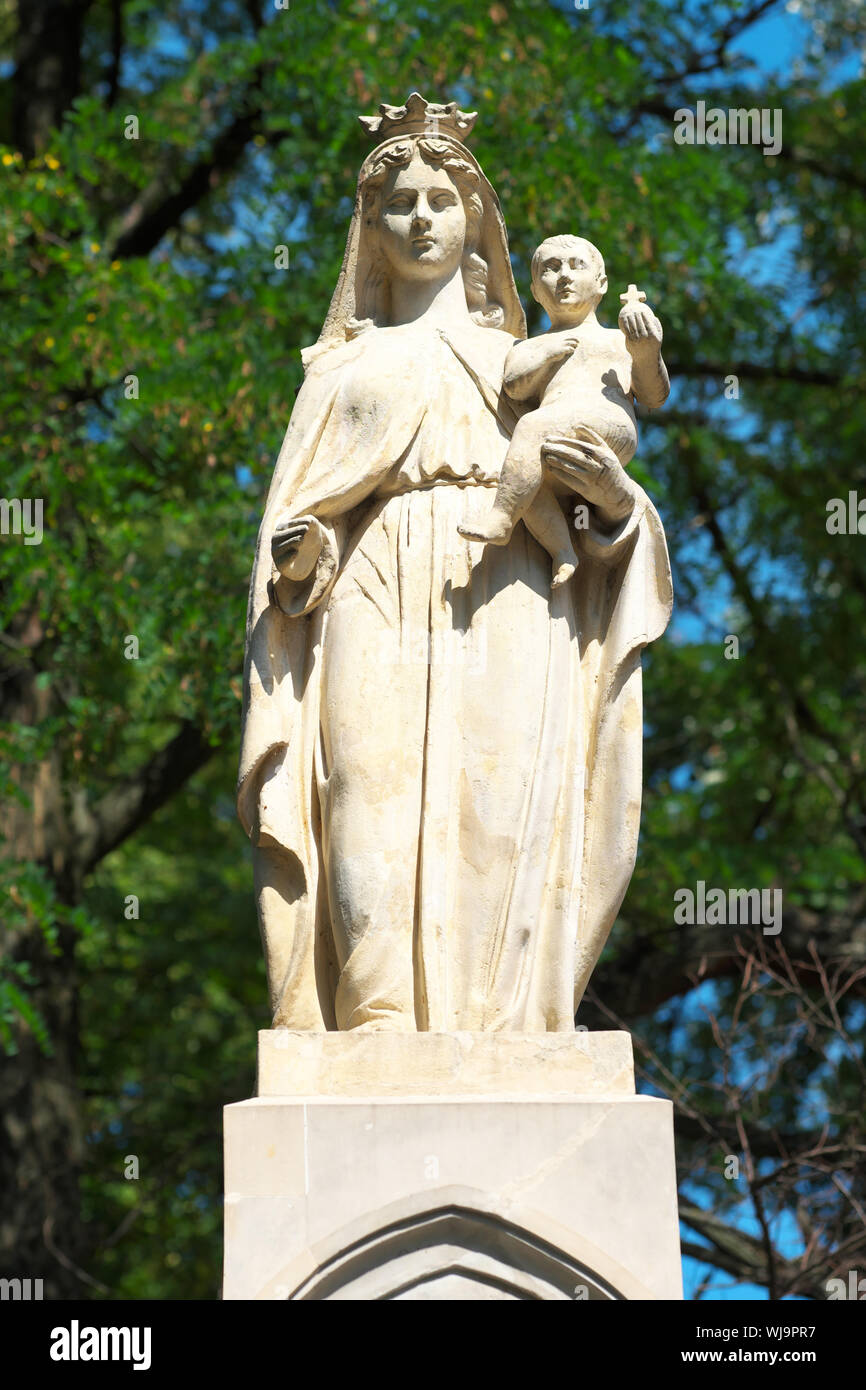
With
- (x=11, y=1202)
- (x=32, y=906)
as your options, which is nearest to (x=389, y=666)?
(x=32, y=906)

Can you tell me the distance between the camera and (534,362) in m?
6.52

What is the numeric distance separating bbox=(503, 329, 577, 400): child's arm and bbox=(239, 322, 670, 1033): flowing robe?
0.36ft

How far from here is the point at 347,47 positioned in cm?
1382

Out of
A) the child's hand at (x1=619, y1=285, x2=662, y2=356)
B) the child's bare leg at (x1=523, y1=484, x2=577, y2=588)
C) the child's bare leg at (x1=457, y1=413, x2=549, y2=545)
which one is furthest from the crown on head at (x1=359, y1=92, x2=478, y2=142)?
the child's bare leg at (x1=523, y1=484, x2=577, y2=588)

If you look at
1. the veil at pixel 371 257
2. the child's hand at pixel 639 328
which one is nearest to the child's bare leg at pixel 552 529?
the child's hand at pixel 639 328

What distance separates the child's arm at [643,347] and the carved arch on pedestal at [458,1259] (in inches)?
101

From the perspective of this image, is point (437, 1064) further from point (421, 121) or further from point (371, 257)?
point (421, 121)

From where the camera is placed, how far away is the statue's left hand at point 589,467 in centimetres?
616

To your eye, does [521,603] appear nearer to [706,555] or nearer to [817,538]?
[817,538]

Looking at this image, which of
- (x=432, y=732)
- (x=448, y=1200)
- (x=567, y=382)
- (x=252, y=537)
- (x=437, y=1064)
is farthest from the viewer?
(x=252, y=537)

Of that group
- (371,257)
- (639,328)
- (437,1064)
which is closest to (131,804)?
(371,257)

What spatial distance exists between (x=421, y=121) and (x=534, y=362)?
42.8 inches
